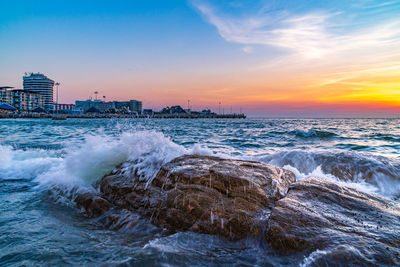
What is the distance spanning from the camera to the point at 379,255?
228cm

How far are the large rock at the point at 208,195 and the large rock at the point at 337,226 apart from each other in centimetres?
29

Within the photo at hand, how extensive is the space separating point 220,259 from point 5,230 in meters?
3.09

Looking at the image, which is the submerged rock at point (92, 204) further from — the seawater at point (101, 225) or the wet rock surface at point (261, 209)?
the seawater at point (101, 225)

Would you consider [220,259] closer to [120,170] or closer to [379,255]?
[379,255]

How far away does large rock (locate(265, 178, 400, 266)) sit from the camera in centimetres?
234

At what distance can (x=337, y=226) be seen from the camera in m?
2.73

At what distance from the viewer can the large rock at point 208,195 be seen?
3.13 m

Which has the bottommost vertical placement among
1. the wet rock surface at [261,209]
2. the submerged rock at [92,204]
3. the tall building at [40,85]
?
the submerged rock at [92,204]

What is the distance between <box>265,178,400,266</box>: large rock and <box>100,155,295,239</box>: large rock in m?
0.29

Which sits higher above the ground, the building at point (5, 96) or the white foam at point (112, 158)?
the building at point (5, 96)

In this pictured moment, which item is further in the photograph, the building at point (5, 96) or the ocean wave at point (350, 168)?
the building at point (5, 96)

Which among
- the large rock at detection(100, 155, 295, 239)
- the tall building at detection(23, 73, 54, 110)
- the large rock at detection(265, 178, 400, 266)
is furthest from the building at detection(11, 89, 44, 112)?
the large rock at detection(265, 178, 400, 266)

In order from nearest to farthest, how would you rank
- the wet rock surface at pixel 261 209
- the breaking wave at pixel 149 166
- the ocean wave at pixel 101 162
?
the wet rock surface at pixel 261 209 < the ocean wave at pixel 101 162 < the breaking wave at pixel 149 166

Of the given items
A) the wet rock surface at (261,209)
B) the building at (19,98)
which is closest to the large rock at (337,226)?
the wet rock surface at (261,209)
